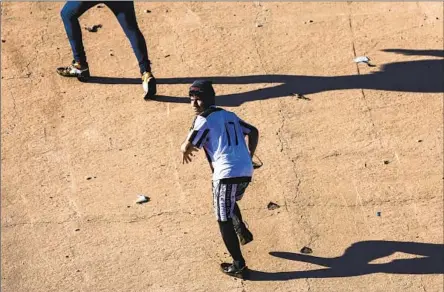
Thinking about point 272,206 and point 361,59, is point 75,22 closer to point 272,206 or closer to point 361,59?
point 272,206

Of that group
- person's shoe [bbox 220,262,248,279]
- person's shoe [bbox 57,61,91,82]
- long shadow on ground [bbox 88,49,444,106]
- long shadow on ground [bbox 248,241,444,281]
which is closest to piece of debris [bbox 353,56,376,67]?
long shadow on ground [bbox 88,49,444,106]

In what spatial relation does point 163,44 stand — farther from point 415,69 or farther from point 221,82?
point 415,69

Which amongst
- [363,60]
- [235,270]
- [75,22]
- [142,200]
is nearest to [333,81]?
[363,60]

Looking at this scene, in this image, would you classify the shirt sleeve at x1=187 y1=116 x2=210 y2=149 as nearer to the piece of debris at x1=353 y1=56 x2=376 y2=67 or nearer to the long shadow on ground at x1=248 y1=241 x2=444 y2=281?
the long shadow on ground at x1=248 y1=241 x2=444 y2=281

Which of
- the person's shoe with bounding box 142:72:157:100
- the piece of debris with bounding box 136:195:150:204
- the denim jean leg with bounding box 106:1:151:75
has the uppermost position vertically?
the denim jean leg with bounding box 106:1:151:75

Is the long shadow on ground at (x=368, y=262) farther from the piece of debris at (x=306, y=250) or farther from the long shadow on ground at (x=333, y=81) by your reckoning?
the long shadow on ground at (x=333, y=81)

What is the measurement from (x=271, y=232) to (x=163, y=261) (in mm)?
960

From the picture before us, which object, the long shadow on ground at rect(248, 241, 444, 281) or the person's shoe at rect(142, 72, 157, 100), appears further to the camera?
the person's shoe at rect(142, 72, 157, 100)

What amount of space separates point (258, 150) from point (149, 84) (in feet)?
4.34

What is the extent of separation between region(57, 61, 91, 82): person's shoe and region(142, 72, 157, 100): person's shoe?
629mm

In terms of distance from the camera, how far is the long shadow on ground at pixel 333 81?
10164 mm

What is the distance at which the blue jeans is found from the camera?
9852 millimetres

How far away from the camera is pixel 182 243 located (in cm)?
858

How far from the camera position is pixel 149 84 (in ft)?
32.8
